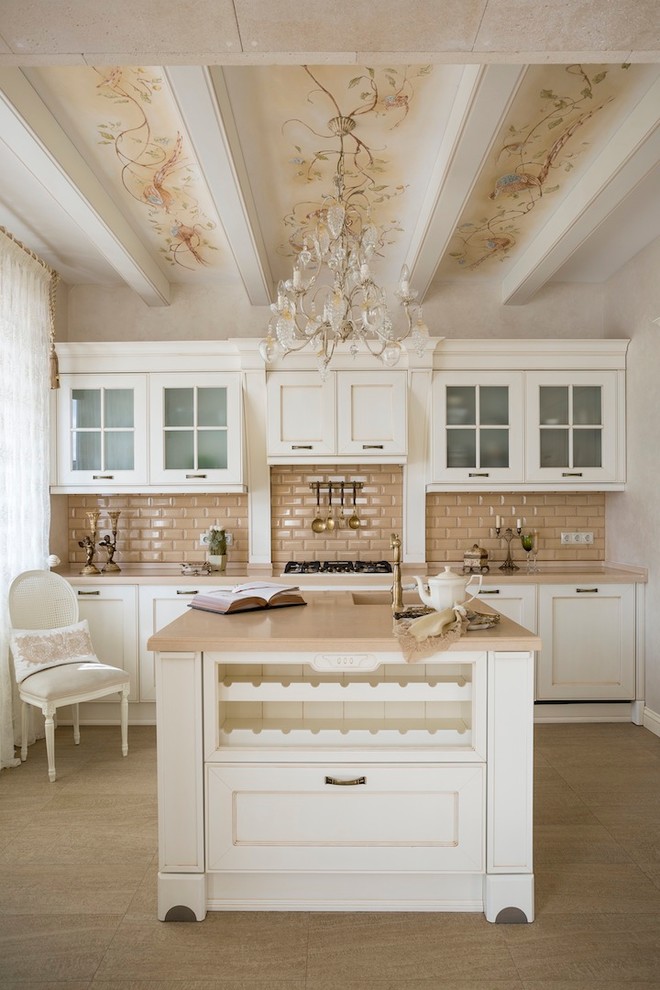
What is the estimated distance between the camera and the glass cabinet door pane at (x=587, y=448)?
436 centimetres

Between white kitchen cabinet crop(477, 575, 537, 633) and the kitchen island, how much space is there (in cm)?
196

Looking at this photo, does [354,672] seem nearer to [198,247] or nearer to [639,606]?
[639,606]

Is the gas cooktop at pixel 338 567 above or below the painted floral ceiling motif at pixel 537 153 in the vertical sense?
below

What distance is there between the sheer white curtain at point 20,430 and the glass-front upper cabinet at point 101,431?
0.20 m

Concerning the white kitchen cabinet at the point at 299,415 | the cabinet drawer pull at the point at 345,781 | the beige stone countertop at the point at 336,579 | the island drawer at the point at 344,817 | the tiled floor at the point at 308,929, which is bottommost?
the tiled floor at the point at 308,929

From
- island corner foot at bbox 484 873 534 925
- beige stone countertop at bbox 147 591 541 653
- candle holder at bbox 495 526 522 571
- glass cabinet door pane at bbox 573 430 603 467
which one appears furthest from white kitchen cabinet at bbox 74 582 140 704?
glass cabinet door pane at bbox 573 430 603 467

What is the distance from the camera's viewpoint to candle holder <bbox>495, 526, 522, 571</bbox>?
445cm

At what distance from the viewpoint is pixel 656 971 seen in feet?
6.40

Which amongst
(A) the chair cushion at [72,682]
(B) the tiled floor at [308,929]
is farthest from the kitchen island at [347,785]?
(A) the chair cushion at [72,682]

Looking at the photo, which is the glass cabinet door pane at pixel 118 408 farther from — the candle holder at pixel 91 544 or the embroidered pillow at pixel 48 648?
the embroidered pillow at pixel 48 648

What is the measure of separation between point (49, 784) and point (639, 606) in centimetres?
345

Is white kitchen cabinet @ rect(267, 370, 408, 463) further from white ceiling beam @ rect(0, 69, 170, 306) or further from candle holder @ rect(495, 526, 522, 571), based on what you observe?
white ceiling beam @ rect(0, 69, 170, 306)

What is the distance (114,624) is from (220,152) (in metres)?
2.78

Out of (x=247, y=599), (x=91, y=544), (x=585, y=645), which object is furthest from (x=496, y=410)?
(x=91, y=544)
